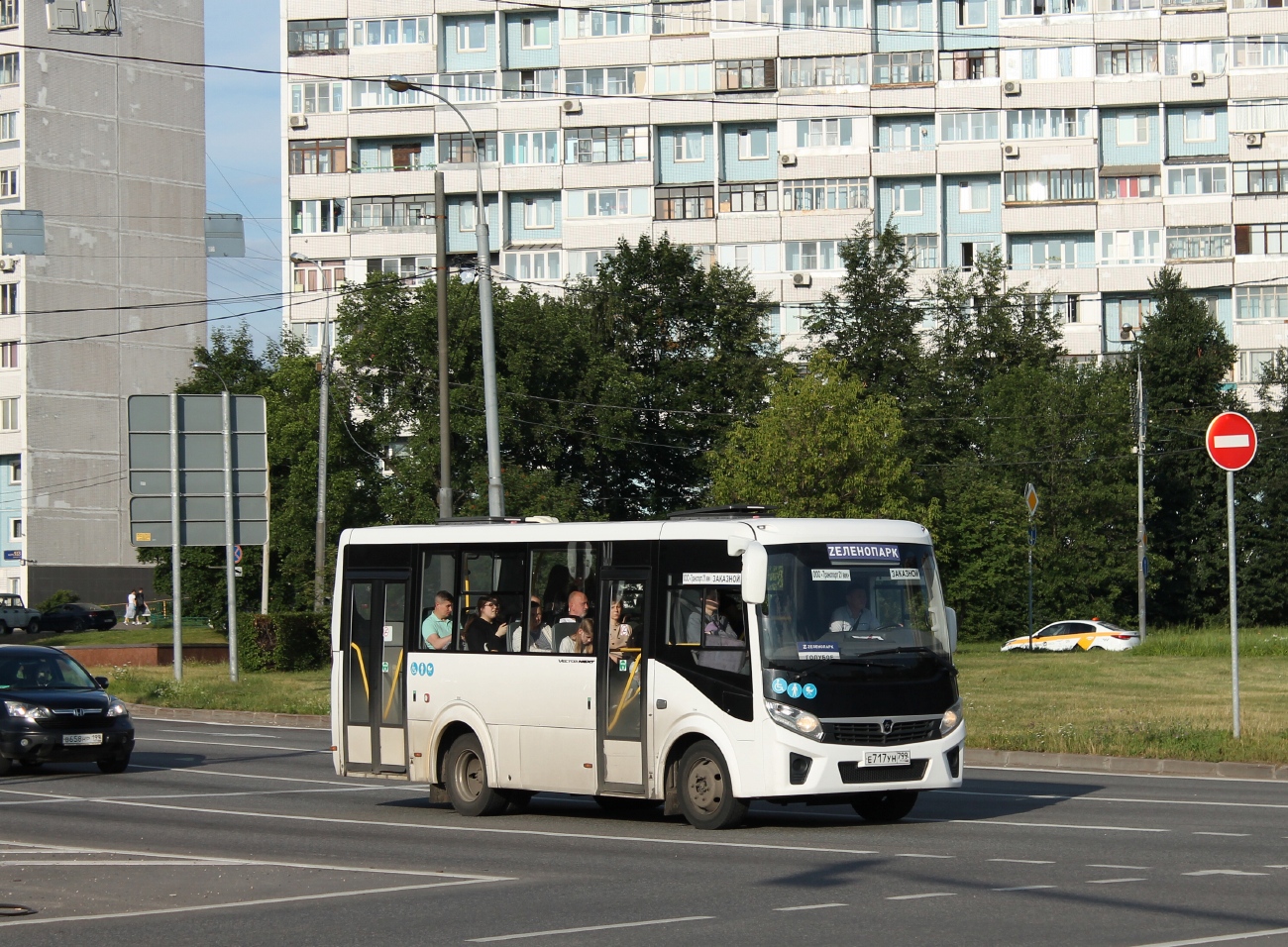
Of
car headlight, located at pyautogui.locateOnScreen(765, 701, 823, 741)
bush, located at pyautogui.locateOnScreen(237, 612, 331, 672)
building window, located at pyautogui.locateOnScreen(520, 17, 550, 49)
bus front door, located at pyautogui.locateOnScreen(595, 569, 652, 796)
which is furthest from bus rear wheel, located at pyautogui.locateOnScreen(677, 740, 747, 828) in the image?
building window, located at pyautogui.locateOnScreen(520, 17, 550, 49)

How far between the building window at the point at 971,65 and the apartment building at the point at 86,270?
3983 cm

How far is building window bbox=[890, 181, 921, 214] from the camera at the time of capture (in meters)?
84.0

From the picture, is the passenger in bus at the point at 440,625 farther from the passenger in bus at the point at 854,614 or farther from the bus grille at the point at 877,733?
the bus grille at the point at 877,733

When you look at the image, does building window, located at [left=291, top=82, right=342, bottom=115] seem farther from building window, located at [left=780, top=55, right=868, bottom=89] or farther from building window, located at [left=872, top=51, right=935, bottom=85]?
building window, located at [left=872, top=51, right=935, bottom=85]

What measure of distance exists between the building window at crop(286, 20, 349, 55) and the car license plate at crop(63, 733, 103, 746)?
7052 centimetres

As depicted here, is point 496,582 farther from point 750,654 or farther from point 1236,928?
point 1236,928

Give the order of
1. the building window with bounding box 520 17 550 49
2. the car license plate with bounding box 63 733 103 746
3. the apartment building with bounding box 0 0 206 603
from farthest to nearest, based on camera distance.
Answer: the apartment building with bounding box 0 0 206 603 < the building window with bounding box 520 17 550 49 < the car license plate with bounding box 63 733 103 746

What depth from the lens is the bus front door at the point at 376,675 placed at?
696 inches

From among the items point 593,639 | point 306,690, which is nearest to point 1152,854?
point 593,639

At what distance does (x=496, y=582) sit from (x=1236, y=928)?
8.75 metres

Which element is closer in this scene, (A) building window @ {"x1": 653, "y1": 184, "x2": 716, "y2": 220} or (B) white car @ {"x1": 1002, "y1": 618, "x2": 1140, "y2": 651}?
(B) white car @ {"x1": 1002, "y1": 618, "x2": 1140, "y2": 651}

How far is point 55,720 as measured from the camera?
21578 mm

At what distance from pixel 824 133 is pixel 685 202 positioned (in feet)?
22.7

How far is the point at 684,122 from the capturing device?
84.5 m
